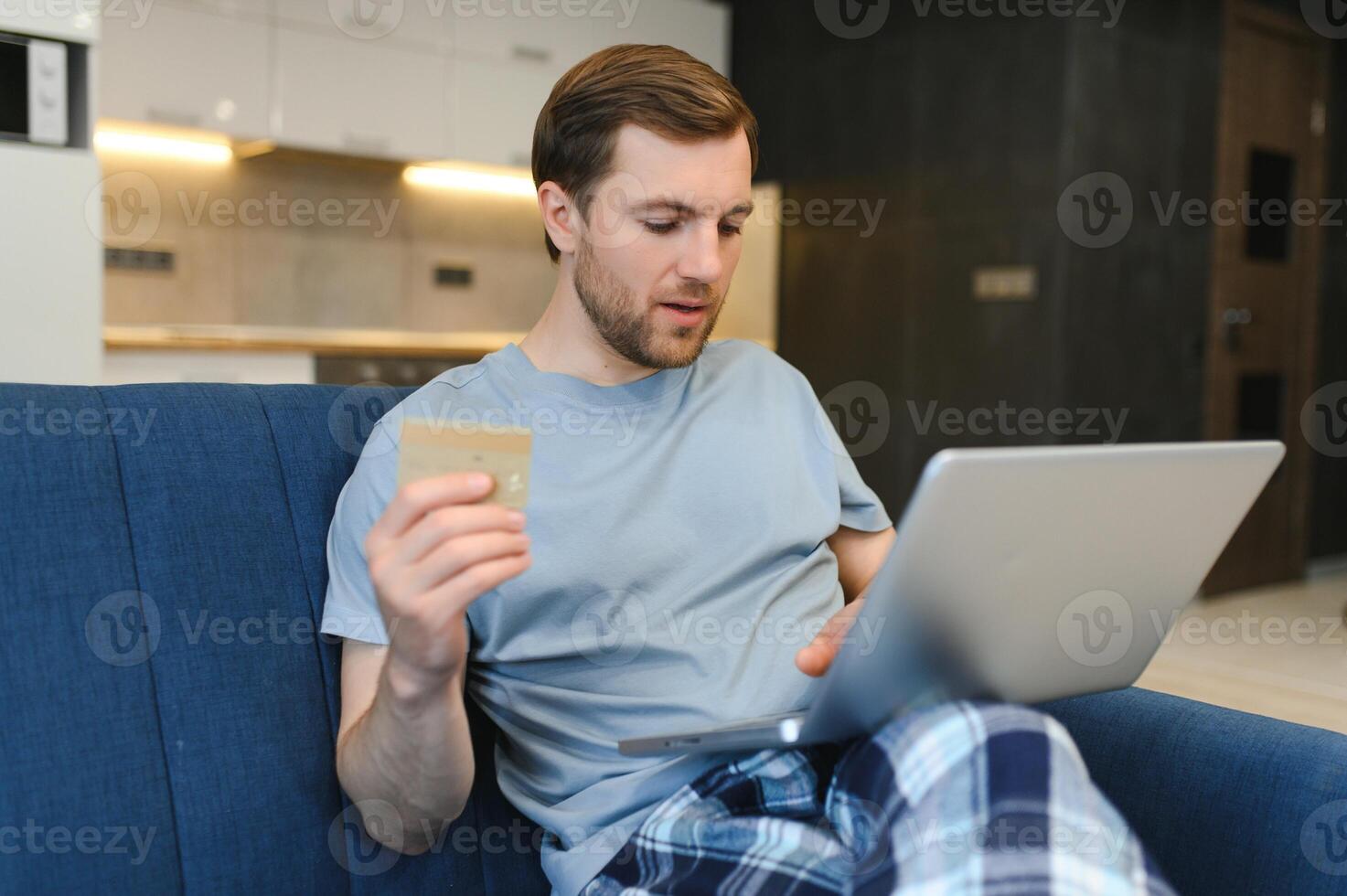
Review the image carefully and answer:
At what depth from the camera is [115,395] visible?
3.95 feet

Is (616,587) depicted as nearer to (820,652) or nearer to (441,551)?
(820,652)

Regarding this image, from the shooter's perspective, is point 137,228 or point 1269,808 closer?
point 1269,808

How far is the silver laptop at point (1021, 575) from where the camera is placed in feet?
2.86

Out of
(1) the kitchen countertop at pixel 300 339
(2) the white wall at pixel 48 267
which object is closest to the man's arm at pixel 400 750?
(2) the white wall at pixel 48 267

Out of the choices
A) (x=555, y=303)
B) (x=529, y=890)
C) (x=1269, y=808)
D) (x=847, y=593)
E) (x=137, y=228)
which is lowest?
(x=529, y=890)

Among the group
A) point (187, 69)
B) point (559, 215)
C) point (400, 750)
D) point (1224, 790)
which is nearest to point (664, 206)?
point (559, 215)

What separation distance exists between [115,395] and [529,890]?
0.65m

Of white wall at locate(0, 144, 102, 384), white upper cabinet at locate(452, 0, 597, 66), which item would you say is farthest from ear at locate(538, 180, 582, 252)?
white upper cabinet at locate(452, 0, 597, 66)

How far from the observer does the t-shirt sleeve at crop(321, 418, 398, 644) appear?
112 centimetres

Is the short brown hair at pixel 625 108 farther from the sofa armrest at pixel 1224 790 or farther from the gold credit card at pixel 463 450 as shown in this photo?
the sofa armrest at pixel 1224 790

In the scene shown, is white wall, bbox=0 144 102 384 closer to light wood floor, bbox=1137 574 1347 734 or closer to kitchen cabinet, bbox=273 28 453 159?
kitchen cabinet, bbox=273 28 453 159

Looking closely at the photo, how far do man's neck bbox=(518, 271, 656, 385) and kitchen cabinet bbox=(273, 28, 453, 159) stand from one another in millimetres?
3099

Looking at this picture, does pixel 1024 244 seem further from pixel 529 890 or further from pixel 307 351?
pixel 529 890

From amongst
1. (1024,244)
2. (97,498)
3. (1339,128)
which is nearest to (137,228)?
(1024,244)
